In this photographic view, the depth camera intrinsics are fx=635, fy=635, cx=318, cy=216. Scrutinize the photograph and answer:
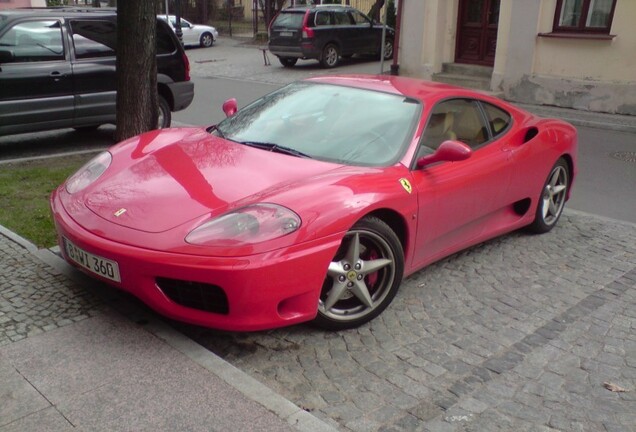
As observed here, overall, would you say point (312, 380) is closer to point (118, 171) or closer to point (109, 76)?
point (118, 171)

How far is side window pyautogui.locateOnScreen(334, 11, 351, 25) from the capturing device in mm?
19875

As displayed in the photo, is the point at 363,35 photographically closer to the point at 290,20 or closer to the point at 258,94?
the point at 290,20

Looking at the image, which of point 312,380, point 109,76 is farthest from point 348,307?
point 109,76

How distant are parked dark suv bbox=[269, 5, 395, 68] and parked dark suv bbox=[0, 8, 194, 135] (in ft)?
35.8

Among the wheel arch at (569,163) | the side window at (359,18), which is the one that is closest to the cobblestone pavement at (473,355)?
the wheel arch at (569,163)

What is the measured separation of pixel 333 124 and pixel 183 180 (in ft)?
3.76

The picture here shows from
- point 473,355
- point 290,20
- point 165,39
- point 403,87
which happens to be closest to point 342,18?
point 290,20

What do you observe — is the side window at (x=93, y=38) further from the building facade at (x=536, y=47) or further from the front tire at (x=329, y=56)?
the front tire at (x=329, y=56)

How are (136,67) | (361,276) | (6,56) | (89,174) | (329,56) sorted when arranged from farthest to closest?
(329,56)
(6,56)
(136,67)
(89,174)
(361,276)

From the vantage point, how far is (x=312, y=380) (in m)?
3.24

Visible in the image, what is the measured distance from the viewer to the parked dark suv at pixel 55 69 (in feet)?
25.1

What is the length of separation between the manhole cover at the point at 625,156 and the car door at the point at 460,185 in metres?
4.69

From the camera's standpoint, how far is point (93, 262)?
341 centimetres

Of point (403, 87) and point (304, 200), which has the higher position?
point (403, 87)
